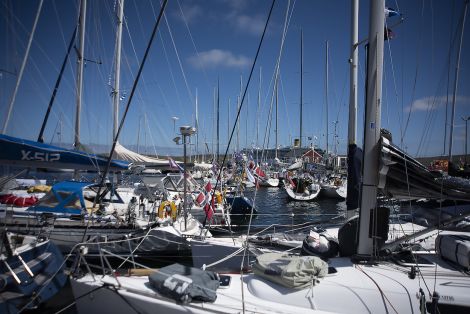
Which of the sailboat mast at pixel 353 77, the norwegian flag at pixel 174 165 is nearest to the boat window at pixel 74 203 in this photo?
the norwegian flag at pixel 174 165

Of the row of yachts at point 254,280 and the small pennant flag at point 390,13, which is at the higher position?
the small pennant flag at point 390,13

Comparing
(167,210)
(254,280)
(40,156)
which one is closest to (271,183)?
(167,210)

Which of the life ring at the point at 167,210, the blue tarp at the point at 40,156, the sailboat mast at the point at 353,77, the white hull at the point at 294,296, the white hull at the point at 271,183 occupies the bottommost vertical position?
the white hull at the point at 271,183

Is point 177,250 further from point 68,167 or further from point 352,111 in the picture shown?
point 352,111

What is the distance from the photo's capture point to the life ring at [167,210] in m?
11.5

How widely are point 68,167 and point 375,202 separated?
20.5ft

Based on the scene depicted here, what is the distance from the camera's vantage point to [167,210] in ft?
38.8

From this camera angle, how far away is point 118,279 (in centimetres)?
448

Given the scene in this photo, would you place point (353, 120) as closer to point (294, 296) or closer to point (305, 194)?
point (294, 296)

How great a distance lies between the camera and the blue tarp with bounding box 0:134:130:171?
208 inches

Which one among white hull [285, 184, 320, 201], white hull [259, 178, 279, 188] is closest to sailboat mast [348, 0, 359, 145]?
white hull [285, 184, 320, 201]

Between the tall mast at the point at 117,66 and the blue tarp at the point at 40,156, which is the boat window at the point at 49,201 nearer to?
the blue tarp at the point at 40,156

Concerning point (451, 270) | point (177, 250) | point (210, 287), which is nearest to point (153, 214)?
point (177, 250)

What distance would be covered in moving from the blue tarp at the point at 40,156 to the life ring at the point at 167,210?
16.7ft
